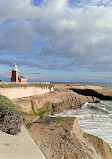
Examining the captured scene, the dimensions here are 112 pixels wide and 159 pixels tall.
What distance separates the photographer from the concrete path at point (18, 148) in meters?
5.19

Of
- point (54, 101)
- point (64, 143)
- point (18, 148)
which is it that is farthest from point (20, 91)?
point (18, 148)

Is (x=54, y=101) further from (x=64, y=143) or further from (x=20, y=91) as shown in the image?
(x=64, y=143)

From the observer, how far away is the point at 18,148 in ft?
19.2

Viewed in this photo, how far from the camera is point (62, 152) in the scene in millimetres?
6746

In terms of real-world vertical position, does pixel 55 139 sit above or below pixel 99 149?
above

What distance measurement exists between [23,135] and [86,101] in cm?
3048

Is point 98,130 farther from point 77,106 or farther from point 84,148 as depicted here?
point 77,106

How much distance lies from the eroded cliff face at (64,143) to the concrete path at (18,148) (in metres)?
0.57

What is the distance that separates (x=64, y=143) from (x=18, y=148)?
248cm

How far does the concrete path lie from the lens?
519 cm

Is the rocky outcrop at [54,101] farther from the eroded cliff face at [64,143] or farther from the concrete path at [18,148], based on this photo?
the concrete path at [18,148]

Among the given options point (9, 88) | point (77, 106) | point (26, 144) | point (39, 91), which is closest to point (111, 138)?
point (26, 144)

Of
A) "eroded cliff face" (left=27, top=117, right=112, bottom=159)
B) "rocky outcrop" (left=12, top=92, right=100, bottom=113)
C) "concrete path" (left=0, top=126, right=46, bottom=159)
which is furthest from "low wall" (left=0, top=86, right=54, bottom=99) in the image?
"concrete path" (left=0, top=126, right=46, bottom=159)

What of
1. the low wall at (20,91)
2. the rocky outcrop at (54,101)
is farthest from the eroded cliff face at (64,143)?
the low wall at (20,91)
